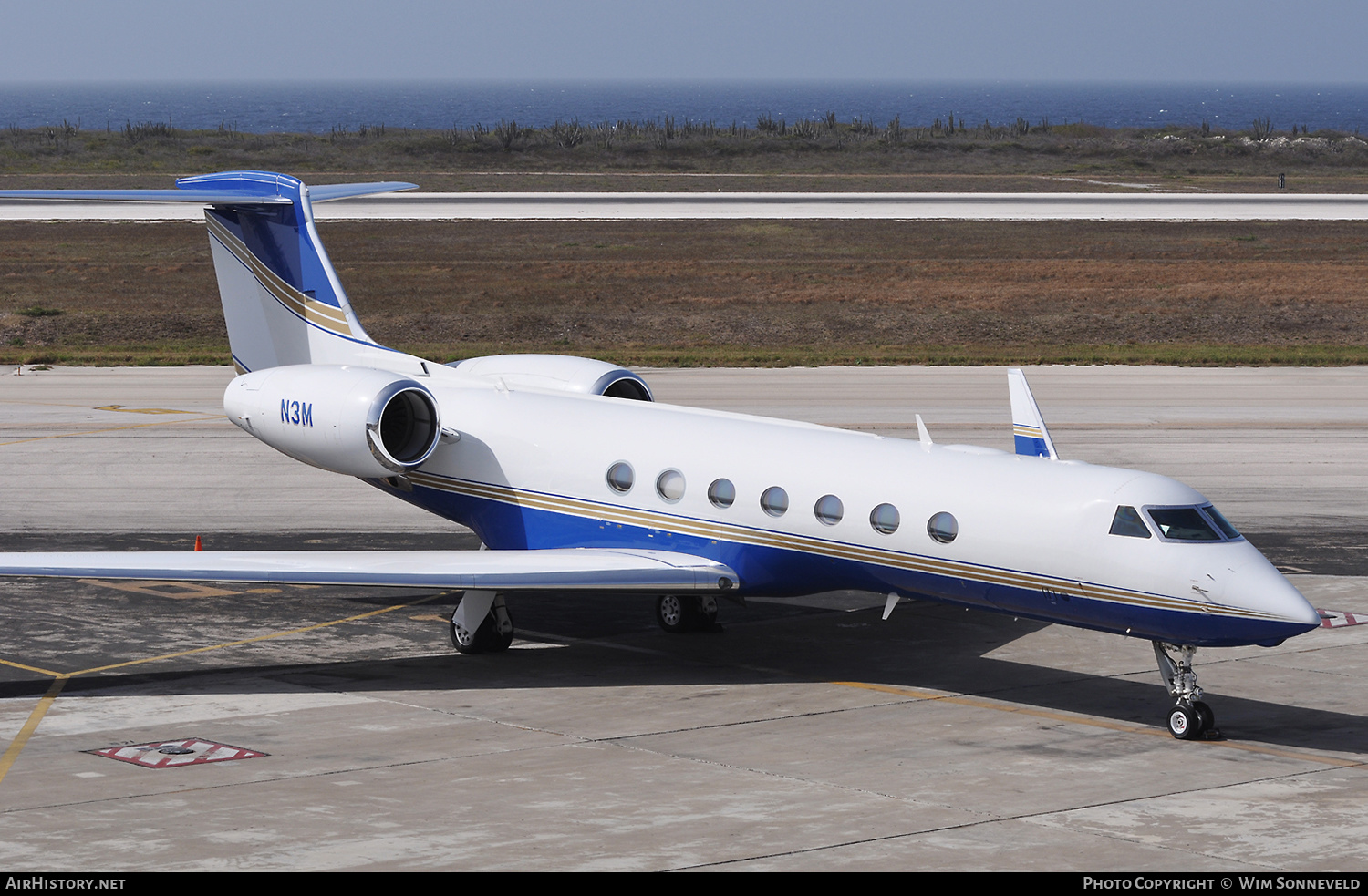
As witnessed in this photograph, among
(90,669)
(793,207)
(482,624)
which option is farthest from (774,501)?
(793,207)

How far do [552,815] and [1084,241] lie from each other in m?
64.4

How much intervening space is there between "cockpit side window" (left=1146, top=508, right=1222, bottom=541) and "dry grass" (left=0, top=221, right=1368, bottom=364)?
31.9m

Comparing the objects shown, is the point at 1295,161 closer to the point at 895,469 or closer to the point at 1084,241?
the point at 1084,241

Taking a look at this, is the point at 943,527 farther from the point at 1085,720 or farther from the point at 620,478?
the point at 620,478

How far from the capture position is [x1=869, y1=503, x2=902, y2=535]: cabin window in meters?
18.6

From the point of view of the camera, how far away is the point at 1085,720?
17.9m

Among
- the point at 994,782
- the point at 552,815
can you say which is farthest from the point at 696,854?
the point at 994,782

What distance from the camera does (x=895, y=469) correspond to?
1892 centimetres

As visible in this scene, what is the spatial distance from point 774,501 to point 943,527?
87.7 inches

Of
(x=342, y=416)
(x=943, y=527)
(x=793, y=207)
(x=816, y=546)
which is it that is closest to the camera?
(x=943, y=527)

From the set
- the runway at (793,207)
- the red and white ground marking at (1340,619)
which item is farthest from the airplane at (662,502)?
the runway at (793,207)

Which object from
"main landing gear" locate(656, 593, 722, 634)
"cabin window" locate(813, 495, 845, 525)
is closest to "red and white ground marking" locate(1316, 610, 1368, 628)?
"cabin window" locate(813, 495, 845, 525)

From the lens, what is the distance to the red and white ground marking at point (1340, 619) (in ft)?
73.9

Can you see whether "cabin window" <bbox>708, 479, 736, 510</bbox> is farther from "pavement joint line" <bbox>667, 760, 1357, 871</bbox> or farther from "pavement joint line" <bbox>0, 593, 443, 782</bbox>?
"pavement joint line" <bbox>0, 593, 443, 782</bbox>
